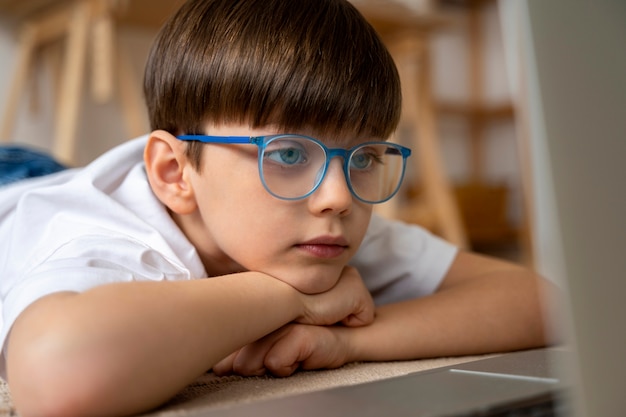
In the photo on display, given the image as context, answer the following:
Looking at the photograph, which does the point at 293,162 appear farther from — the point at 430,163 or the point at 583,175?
the point at 430,163

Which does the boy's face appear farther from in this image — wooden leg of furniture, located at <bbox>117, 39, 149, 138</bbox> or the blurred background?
wooden leg of furniture, located at <bbox>117, 39, 149, 138</bbox>

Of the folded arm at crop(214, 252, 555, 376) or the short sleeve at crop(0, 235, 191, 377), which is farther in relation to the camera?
the folded arm at crop(214, 252, 555, 376)

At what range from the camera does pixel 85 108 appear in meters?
2.24

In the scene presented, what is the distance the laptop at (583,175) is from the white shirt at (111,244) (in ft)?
1.22

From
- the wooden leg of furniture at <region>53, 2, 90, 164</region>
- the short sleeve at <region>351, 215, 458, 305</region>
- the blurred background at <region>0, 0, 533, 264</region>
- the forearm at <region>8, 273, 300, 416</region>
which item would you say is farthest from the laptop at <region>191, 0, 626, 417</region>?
the wooden leg of furniture at <region>53, 2, 90, 164</region>

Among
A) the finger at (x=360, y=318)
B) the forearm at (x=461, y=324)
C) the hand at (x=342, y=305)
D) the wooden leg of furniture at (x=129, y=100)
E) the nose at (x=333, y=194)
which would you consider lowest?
the forearm at (x=461, y=324)

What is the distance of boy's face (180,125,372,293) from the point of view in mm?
659

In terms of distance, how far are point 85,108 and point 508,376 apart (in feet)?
6.66

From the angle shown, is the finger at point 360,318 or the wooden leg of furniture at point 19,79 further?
the wooden leg of furniture at point 19,79

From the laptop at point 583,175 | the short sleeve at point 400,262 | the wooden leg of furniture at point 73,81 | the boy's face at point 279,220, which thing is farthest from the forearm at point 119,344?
the wooden leg of furniture at point 73,81

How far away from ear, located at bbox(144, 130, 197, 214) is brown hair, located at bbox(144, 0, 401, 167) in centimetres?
2

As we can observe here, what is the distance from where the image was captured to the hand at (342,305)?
68 cm

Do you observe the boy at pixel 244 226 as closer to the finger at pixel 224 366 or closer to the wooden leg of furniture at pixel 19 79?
the finger at pixel 224 366

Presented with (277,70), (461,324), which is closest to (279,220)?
(277,70)
